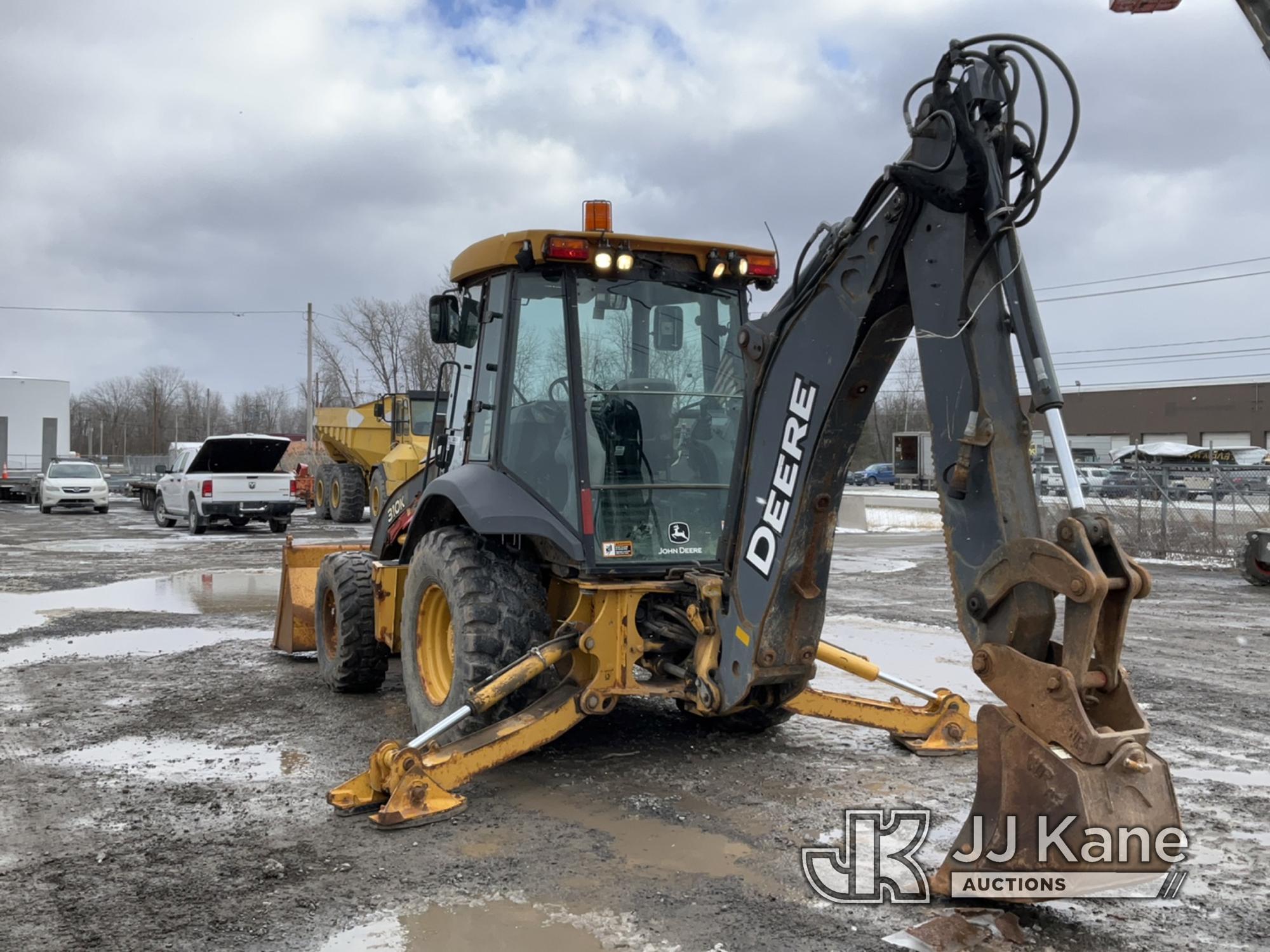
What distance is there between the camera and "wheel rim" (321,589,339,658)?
7.75m

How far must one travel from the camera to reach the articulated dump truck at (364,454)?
2158 centimetres

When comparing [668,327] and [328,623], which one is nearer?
[668,327]

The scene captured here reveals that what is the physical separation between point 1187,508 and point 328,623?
50.6ft

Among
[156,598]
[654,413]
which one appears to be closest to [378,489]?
[156,598]

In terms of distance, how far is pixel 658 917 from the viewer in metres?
3.85

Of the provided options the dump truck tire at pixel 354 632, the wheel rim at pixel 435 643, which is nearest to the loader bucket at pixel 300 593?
the dump truck tire at pixel 354 632

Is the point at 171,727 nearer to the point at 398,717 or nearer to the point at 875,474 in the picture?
the point at 398,717

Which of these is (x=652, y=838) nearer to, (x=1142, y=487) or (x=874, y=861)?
(x=874, y=861)

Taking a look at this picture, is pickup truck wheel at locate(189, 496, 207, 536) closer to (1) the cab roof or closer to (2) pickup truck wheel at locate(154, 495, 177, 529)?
(2) pickup truck wheel at locate(154, 495, 177, 529)

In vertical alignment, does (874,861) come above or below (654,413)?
below

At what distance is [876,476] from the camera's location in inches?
2286

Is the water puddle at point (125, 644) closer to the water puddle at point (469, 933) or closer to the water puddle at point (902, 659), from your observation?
the water puddle at point (902, 659)

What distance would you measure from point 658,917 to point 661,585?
1.68m

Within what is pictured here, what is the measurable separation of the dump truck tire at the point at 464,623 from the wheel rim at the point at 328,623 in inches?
74.8
